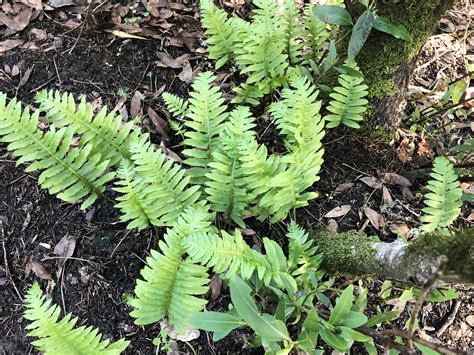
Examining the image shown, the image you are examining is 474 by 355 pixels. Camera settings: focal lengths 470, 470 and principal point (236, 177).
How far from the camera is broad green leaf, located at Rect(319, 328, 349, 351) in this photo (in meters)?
2.15

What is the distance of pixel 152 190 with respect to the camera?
2656 millimetres

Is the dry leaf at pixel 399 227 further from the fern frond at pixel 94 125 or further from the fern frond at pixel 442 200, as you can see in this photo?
the fern frond at pixel 94 125

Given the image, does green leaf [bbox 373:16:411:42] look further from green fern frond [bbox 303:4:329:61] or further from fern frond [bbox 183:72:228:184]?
fern frond [bbox 183:72:228:184]

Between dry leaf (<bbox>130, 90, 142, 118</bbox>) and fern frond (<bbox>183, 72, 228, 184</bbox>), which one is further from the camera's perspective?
dry leaf (<bbox>130, 90, 142, 118</bbox>)

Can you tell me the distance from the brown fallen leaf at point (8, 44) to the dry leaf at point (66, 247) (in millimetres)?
1571

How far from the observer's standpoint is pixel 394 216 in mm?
3180

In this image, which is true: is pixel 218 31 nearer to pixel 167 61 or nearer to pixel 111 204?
pixel 167 61

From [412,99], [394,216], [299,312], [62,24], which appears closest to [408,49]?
[412,99]

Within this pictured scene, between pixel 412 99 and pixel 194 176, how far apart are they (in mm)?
1879

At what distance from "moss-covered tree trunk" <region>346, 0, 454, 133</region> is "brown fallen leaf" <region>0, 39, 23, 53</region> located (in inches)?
95.8

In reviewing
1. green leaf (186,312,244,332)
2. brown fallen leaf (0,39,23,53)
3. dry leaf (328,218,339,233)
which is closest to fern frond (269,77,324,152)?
dry leaf (328,218,339,233)

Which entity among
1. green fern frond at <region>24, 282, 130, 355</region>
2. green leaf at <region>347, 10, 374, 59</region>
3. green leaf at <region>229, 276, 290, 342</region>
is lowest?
green fern frond at <region>24, 282, 130, 355</region>

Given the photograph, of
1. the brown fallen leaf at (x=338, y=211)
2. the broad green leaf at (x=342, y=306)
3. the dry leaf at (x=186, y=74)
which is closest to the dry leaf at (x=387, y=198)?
the brown fallen leaf at (x=338, y=211)

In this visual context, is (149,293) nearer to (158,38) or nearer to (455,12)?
(158,38)
